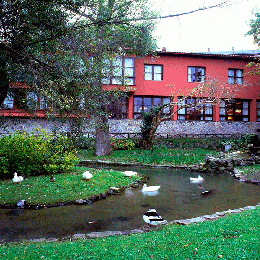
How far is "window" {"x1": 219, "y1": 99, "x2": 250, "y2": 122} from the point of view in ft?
104

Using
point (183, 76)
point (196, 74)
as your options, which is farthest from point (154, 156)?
point (196, 74)

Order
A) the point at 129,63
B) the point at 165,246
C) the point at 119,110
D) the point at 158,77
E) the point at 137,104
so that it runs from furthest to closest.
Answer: the point at 158,77, the point at 137,104, the point at 129,63, the point at 119,110, the point at 165,246

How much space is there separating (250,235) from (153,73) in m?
26.1

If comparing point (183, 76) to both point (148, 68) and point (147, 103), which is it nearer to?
point (148, 68)

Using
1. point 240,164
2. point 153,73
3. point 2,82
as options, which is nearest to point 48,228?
point 2,82

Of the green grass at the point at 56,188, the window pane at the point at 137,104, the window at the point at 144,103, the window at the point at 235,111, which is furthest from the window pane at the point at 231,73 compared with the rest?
the green grass at the point at 56,188

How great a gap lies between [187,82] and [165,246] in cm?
2736

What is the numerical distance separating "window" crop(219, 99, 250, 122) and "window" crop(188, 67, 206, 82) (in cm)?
364

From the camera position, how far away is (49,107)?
6.42m

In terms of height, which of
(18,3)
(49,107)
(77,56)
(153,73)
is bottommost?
(49,107)

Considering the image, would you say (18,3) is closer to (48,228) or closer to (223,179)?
(48,228)

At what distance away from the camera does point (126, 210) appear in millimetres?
8625

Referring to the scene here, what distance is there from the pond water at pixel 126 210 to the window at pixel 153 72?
18.9 m

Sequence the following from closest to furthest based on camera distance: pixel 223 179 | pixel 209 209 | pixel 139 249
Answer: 1. pixel 139 249
2. pixel 209 209
3. pixel 223 179
